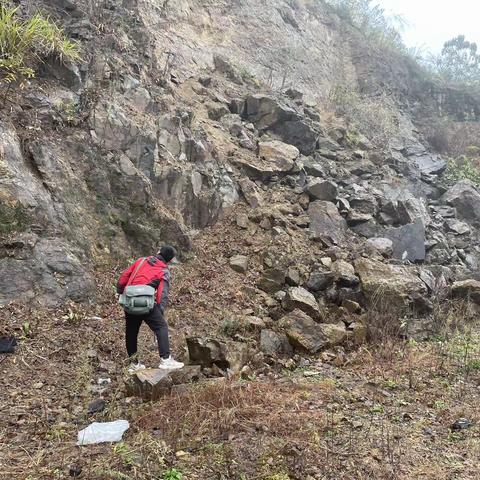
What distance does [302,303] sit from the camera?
7.02m

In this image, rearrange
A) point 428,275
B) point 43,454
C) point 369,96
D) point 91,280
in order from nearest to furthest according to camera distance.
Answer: point 43,454, point 91,280, point 428,275, point 369,96

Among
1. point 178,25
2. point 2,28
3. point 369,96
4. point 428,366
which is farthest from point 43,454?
point 369,96

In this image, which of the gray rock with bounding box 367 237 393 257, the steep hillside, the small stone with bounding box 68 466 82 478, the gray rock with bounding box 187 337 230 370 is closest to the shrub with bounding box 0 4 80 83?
the steep hillside

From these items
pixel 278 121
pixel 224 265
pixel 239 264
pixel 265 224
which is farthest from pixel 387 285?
pixel 278 121

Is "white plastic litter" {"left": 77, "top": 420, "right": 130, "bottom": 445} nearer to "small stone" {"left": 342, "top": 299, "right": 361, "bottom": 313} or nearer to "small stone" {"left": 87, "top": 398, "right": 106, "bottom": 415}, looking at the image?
"small stone" {"left": 87, "top": 398, "right": 106, "bottom": 415}

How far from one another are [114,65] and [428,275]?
7429 millimetres

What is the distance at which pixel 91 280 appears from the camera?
20.5ft

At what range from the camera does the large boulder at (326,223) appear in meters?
9.22

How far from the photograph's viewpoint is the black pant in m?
4.89

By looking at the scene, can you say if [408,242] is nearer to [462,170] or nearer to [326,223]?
[326,223]

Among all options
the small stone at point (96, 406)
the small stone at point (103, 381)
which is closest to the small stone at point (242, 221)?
the small stone at point (103, 381)

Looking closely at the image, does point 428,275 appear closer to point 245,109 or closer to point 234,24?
point 245,109

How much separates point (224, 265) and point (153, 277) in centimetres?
323

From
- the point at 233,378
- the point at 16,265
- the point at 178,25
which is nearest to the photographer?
the point at 233,378
